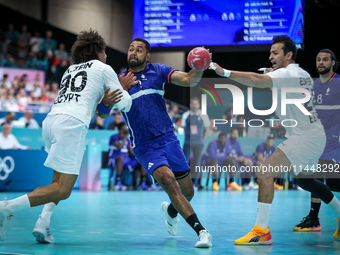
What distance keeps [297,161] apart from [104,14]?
18.5 m

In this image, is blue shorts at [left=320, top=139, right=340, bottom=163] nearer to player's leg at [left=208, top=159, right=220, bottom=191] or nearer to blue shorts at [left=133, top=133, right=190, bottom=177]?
blue shorts at [left=133, top=133, right=190, bottom=177]

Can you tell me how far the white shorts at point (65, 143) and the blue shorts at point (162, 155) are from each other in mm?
783

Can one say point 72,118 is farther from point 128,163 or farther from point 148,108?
point 128,163

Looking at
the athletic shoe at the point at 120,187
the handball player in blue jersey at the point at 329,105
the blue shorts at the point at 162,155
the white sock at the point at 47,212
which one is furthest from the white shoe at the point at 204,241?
the athletic shoe at the point at 120,187

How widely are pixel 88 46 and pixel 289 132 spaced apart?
8.15ft

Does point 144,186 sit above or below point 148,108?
below

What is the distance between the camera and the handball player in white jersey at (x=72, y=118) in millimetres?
4078

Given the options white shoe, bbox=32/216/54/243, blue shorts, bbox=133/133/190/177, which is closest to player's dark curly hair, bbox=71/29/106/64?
blue shorts, bbox=133/133/190/177

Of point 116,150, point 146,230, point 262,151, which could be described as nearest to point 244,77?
point 146,230

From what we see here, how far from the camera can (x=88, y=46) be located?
180 inches

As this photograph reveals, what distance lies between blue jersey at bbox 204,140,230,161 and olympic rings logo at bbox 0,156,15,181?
5237 millimetres

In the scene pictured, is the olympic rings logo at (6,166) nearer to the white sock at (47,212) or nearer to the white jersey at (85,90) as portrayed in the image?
the white sock at (47,212)

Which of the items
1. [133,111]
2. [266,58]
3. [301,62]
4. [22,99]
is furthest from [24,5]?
[133,111]

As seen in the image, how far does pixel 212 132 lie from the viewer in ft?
41.6
